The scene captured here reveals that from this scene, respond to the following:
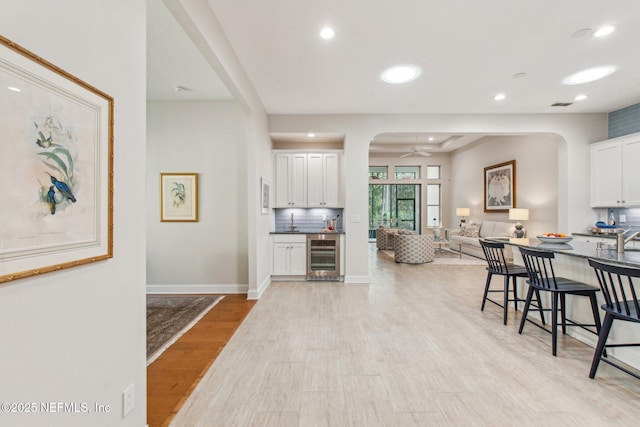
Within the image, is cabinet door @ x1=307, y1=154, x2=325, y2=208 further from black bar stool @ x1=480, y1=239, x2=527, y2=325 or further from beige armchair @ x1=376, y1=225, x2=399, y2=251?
beige armchair @ x1=376, y1=225, x2=399, y2=251

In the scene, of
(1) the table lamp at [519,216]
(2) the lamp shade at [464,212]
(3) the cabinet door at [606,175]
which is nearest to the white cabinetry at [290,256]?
(1) the table lamp at [519,216]

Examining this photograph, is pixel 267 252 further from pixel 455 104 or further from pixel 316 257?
pixel 455 104

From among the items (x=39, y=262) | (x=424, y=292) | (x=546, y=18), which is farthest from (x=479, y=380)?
(x=546, y=18)

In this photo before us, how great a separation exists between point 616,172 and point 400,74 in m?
4.01

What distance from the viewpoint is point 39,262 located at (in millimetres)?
971

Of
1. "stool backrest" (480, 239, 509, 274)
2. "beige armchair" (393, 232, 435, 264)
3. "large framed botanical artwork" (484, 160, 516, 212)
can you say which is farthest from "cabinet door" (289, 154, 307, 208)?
"large framed botanical artwork" (484, 160, 516, 212)

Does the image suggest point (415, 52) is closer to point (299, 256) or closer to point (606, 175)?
point (299, 256)

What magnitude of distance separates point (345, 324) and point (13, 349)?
2814 mm

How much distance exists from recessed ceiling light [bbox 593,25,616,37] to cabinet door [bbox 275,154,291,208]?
4322mm

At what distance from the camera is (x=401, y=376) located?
2250 millimetres

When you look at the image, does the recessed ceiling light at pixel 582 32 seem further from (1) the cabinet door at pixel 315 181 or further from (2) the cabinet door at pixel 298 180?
(2) the cabinet door at pixel 298 180

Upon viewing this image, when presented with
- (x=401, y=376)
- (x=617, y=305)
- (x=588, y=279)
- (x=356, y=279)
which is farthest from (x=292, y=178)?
(x=617, y=305)

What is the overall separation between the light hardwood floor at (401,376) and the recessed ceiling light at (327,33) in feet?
9.77

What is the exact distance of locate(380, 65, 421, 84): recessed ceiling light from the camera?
3.51 meters
